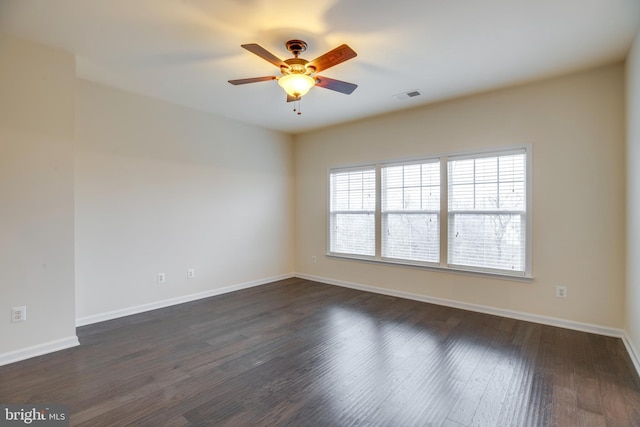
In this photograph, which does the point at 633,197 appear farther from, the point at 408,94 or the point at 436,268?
the point at 408,94

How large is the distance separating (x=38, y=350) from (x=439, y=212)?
4.53 m

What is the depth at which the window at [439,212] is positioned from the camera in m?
3.60

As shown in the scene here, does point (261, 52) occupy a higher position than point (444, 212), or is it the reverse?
point (261, 52)

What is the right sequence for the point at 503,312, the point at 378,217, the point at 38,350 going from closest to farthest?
the point at 38,350 < the point at 503,312 < the point at 378,217

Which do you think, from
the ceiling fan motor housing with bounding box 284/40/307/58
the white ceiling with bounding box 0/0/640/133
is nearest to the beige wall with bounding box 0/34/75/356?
the white ceiling with bounding box 0/0/640/133

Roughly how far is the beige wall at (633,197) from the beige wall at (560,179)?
8.2 inches

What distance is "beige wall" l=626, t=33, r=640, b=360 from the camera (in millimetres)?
2490

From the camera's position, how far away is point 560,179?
3.30 meters

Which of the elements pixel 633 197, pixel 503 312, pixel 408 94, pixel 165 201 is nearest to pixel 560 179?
pixel 633 197

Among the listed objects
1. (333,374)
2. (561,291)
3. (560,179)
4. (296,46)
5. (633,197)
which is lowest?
(333,374)

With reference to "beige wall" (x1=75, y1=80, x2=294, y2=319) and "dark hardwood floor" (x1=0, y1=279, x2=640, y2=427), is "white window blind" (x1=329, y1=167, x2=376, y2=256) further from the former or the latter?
"dark hardwood floor" (x1=0, y1=279, x2=640, y2=427)

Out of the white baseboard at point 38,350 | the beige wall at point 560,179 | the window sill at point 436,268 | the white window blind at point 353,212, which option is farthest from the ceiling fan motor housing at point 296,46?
the white baseboard at point 38,350

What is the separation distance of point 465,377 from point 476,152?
2.65 metres

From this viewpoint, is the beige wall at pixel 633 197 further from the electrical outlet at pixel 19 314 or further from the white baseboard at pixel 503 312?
the electrical outlet at pixel 19 314
